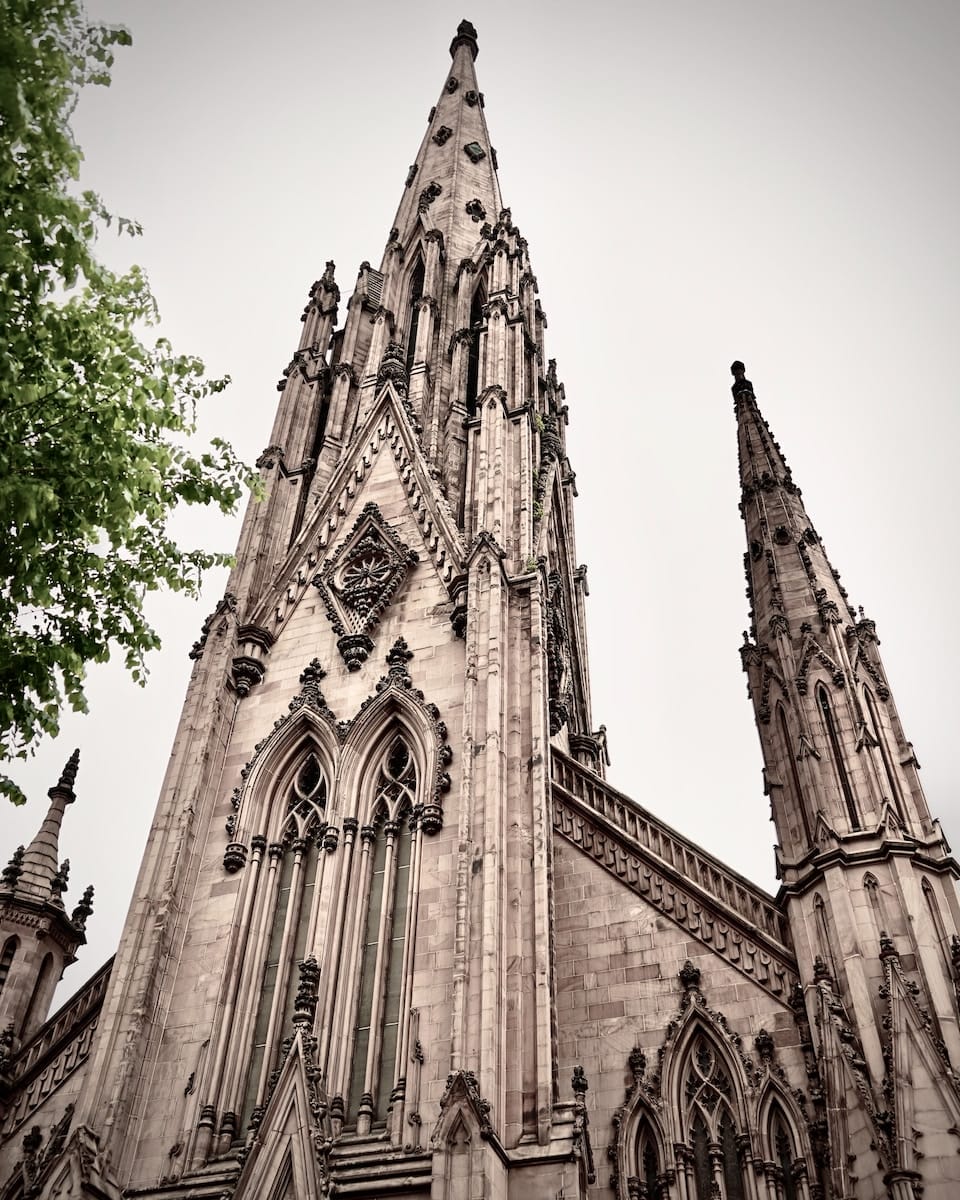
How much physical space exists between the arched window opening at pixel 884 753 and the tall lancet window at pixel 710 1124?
4.13 m

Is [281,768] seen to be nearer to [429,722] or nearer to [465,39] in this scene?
[429,722]

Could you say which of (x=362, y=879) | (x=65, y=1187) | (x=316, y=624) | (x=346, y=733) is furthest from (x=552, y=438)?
(x=65, y=1187)

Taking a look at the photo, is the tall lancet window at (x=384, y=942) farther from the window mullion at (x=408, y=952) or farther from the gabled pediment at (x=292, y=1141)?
the gabled pediment at (x=292, y=1141)

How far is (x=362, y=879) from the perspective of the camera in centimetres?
1708

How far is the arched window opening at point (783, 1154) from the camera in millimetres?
13805

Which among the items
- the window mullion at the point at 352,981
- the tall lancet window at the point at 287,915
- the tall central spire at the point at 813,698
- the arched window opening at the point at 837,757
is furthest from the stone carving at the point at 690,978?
the tall lancet window at the point at 287,915

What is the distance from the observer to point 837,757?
55.8ft

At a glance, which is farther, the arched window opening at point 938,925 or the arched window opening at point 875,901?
the arched window opening at point 875,901

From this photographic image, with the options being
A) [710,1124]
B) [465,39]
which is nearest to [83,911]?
[710,1124]

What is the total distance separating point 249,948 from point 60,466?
8.05m

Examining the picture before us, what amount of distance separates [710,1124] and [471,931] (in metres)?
3.71

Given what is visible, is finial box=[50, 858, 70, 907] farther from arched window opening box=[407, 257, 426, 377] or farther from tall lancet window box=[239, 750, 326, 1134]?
arched window opening box=[407, 257, 426, 377]

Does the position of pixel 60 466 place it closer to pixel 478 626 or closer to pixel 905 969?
pixel 478 626

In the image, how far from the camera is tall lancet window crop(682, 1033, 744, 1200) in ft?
46.2
